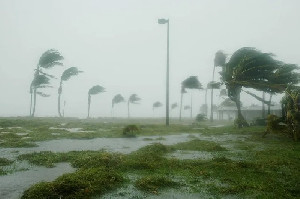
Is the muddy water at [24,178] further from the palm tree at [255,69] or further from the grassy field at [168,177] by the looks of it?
the palm tree at [255,69]

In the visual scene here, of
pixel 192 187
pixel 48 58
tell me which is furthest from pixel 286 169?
pixel 48 58

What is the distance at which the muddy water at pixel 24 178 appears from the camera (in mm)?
7226

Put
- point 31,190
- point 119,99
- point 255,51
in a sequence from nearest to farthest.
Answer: point 31,190 → point 255,51 → point 119,99

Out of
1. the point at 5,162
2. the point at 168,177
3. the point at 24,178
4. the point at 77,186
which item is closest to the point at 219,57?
the point at 168,177

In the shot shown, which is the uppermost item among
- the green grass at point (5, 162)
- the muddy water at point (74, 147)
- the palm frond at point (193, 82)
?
the palm frond at point (193, 82)

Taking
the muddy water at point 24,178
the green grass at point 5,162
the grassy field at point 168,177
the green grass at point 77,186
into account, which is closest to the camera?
the green grass at point 77,186

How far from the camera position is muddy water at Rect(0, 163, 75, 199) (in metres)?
7.23

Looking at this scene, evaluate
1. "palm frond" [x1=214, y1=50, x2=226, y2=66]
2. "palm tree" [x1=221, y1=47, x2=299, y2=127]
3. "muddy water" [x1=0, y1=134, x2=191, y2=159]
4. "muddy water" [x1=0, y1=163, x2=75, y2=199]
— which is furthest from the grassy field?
"palm frond" [x1=214, y1=50, x2=226, y2=66]

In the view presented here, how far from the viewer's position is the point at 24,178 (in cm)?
871

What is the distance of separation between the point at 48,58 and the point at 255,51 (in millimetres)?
41402

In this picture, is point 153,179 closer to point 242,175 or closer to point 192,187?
point 192,187

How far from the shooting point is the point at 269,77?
29953mm

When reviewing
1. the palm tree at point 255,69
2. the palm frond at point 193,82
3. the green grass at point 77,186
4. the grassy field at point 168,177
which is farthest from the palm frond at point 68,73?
the green grass at point 77,186

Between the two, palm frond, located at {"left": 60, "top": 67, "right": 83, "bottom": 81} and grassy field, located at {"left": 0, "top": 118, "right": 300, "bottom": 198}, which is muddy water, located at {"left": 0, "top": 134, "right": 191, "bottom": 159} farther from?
palm frond, located at {"left": 60, "top": 67, "right": 83, "bottom": 81}
